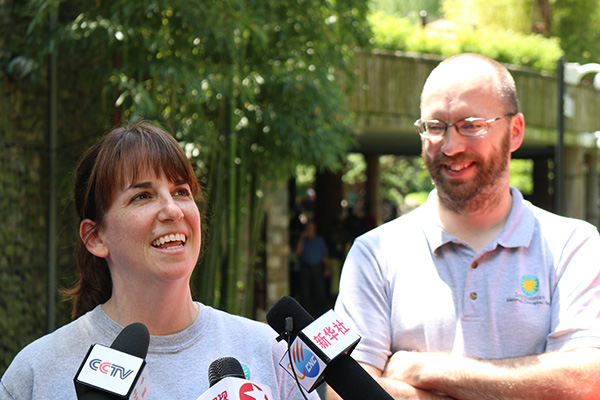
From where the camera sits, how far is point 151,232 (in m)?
1.79

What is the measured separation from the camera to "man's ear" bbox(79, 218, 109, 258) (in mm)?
1896

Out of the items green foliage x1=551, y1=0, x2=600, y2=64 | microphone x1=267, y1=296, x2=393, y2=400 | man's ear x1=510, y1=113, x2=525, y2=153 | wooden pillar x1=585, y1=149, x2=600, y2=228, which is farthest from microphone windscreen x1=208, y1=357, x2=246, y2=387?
green foliage x1=551, y1=0, x2=600, y2=64

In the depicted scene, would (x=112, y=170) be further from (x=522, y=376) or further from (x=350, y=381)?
(x=522, y=376)

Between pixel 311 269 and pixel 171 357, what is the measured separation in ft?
34.1

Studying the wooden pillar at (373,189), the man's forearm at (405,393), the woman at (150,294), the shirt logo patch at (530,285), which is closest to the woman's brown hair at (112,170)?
the woman at (150,294)

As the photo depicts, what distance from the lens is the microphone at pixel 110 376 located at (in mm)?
1285

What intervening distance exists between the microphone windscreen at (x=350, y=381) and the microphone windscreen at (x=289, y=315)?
116 mm

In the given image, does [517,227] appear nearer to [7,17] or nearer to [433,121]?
[433,121]

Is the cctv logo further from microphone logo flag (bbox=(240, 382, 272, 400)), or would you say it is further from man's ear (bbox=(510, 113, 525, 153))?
man's ear (bbox=(510, 113, 525, 153))

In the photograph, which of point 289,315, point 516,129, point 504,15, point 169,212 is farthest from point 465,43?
point 289,315

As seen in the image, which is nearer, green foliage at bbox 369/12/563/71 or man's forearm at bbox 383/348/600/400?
man's forearm at bbox 383/348/600/400

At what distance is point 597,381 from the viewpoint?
218 cm

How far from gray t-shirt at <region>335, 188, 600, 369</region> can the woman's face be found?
0.76 metres

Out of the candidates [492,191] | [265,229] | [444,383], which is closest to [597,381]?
[444,383]
